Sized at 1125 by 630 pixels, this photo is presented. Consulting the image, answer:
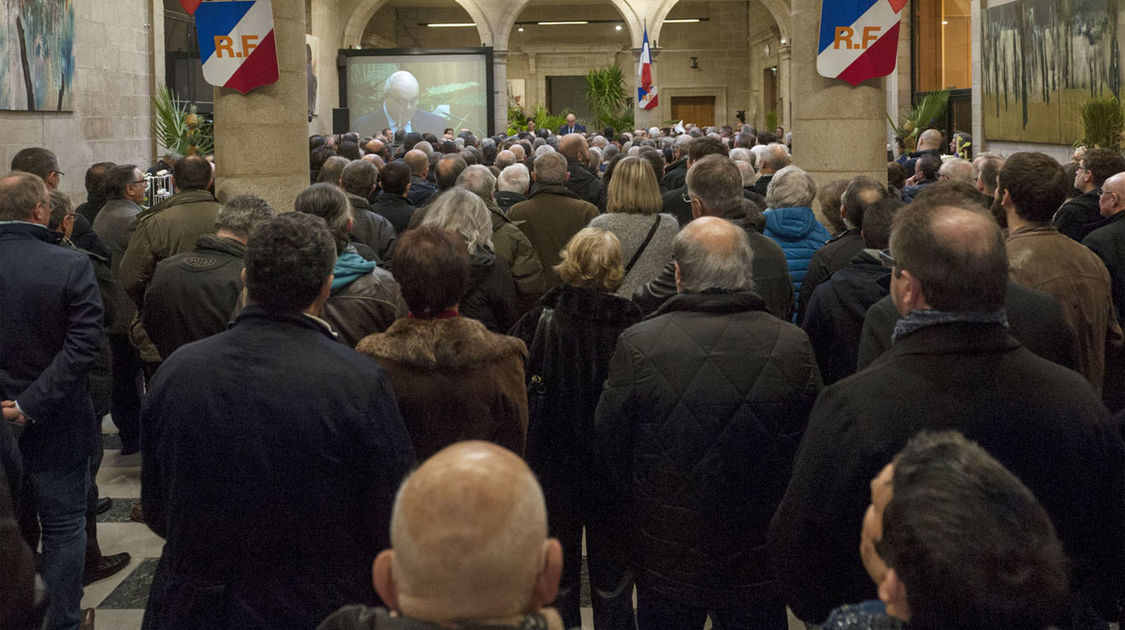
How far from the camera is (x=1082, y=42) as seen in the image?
1127 cm

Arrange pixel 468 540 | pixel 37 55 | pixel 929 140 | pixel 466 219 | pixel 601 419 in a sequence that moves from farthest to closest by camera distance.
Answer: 1. pixel 37 55
2. pixel 929 140
3. pixel 466 219
4. pixel 601 419
5. pixel 468 540

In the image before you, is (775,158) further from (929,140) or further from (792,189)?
(929,140)

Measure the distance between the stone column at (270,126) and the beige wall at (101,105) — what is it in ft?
13.6

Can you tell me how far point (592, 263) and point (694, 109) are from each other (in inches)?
1222

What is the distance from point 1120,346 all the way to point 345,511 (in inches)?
104

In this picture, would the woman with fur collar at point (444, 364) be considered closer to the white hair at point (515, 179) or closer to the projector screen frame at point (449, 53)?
the white hair at point (515, 179)

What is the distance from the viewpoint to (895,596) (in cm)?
142

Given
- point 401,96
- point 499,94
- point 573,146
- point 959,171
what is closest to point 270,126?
point 573,146

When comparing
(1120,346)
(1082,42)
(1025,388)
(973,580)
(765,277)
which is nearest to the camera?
(973,580)

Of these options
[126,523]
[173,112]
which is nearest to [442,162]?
[126,523]

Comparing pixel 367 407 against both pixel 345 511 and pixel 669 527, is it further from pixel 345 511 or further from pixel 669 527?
pixel 669 527

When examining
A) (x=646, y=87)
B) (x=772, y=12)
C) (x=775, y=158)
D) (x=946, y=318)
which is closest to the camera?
(x=946, y=318)

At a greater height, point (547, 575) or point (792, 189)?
point (792, 189)

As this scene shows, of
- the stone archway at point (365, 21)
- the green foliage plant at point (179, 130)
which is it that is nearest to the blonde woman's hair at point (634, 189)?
the green foliage plant at point (179, 130)
